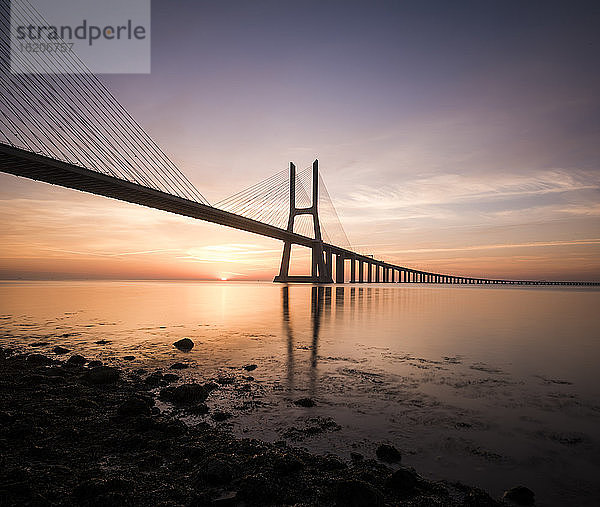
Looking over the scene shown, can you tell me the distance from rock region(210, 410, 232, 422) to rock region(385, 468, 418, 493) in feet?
8.16

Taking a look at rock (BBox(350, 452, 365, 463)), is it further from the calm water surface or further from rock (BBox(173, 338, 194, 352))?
rock (BBox(173, 338, 194, 352))

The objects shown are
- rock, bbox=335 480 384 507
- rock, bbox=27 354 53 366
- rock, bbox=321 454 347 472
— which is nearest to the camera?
rock, bbox=335 480 384 507

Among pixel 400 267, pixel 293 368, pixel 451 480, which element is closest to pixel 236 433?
pixel 451 480

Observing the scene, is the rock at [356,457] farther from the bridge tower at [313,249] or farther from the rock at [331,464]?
the bridge tower at [313,249]

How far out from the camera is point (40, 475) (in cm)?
338

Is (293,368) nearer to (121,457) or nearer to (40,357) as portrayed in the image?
(121,457)

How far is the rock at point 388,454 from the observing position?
4.00m

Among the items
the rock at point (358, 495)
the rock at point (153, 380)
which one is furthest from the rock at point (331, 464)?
the rock at point (153, 380)

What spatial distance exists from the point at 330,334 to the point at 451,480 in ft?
33.3

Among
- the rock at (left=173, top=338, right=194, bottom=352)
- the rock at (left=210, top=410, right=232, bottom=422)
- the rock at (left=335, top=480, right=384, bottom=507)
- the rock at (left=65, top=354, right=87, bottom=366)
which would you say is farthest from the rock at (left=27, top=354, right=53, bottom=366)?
the rock at (left=335, top=480, right=384, bottom=507)

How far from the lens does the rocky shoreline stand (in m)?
3.12

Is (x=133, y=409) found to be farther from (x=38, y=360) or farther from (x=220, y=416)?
(x=38, y=360)

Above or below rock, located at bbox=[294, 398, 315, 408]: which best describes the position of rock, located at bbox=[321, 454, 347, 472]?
above

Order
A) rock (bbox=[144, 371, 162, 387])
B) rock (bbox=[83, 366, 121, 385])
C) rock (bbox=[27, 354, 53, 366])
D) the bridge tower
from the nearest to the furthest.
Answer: rock (bbox=[83, 366, 121, 385])
rock (bbox=[144, 371, 162, 387])
rock (bbox=[27, 354, 53, 366])
the bridge tower
